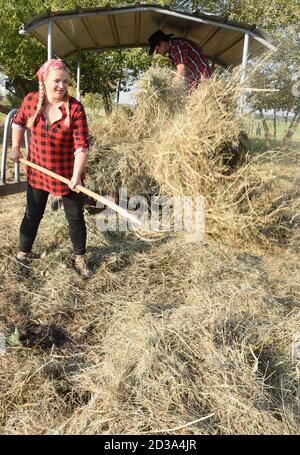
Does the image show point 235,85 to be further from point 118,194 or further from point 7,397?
point 7,397

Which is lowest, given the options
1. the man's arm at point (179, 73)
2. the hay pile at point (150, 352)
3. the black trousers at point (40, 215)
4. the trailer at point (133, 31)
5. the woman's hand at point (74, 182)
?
the hay pile at point (150, 352)

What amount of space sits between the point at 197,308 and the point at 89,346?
0.70 m

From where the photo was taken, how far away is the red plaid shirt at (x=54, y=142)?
10.0ft

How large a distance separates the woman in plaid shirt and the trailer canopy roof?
2.10m

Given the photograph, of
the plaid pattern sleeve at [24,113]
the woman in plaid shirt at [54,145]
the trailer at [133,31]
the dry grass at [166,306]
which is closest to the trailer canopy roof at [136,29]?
the trailer at [133,31]

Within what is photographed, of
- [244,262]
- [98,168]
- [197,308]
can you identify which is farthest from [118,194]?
[197,308]

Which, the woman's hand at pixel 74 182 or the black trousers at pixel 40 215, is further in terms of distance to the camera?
the black trousers at pixel 40 215

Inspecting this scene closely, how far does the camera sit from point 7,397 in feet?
6.85

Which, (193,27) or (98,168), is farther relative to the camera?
(193,27)

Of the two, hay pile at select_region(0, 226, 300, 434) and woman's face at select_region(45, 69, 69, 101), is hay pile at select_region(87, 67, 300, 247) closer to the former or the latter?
hay pile at select_region(0, 226, 300, 434)

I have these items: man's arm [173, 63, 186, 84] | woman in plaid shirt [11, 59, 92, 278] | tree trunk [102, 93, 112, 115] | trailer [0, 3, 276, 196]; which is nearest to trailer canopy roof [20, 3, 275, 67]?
trailer [0, 3, 276, 196]

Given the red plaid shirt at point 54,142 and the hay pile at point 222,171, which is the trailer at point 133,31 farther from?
the red plaid shirt at point 54,142

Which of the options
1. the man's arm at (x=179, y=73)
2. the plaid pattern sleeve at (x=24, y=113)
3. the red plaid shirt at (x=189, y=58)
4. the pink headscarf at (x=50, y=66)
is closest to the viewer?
the pink headscarf at (x=50, y=66)

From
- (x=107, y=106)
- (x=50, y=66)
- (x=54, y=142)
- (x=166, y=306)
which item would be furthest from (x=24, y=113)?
(x=107, y=106)
